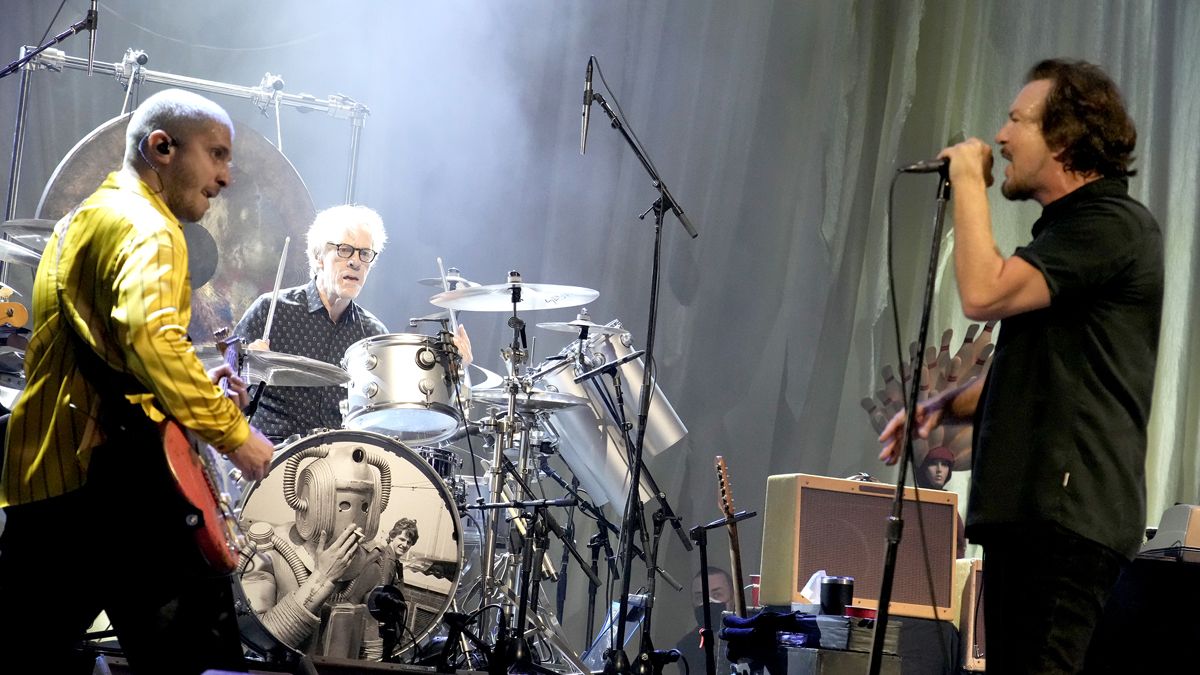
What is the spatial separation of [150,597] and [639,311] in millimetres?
5835

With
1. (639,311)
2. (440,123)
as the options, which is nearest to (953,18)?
(639,311)

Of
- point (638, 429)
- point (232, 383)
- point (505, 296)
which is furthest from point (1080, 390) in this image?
point (505, 296)

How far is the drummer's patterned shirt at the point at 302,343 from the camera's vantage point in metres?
5.55

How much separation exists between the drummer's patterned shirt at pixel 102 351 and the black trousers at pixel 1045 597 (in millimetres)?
1637

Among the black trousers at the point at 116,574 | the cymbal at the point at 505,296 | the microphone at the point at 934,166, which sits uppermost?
the microphone at the point at 934,166

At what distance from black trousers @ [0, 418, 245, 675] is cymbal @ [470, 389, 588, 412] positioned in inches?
121

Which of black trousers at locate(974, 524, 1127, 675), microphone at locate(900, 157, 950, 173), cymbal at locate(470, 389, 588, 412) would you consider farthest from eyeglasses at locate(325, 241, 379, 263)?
black trousers at locate(974, 524, 1127, 675)

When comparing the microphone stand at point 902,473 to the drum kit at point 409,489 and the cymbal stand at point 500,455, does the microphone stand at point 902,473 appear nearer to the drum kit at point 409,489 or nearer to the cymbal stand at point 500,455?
the drum kit at point 409,489

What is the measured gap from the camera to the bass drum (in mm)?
4859

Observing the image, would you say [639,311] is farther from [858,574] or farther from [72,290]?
[72,290]

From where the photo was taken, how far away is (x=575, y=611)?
7770 mm

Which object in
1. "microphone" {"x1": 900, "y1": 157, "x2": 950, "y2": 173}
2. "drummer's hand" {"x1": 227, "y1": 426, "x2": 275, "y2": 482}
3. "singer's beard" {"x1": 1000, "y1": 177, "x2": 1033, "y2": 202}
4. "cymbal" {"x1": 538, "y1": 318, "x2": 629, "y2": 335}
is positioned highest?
"microphone" {"x1": 900, "y1": 157, "x2": 950, "y2": 173}

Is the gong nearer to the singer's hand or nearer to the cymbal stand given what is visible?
the cymbal stand

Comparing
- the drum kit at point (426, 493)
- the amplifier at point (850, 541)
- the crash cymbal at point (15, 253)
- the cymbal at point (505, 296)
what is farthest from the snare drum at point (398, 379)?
the amplifier at point (850, 541)
